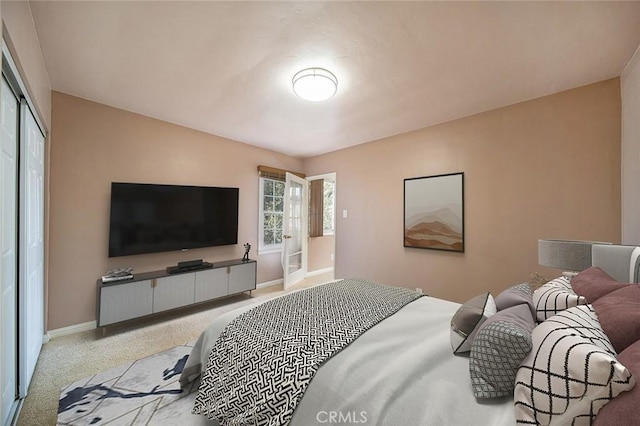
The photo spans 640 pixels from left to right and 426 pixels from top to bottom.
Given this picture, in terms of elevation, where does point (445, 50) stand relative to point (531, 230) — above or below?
above

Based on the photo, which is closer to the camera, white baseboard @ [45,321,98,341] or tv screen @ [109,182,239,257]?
white baseboard @ [45,321,98,341]

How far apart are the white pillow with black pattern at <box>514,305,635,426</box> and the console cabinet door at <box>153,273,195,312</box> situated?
330 cm

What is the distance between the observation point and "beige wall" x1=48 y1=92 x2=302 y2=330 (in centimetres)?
263

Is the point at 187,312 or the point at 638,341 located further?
the point at 187,312

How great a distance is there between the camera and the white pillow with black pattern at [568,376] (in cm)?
65

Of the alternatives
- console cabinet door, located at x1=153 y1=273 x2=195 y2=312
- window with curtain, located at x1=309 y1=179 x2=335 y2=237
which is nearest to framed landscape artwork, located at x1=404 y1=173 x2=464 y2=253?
window with curtain, located at x1=309 y1=179 x2=335 y2=237

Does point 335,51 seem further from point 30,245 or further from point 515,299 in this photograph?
point 30,245

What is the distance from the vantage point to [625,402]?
0.61 meters

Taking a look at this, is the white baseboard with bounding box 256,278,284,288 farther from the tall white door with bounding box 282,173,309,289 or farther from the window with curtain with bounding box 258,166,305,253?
the window with curtain with bounding box 258,166,305,253

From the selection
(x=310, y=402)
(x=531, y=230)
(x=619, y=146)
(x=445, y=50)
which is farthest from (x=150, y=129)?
(x=619, y=146)

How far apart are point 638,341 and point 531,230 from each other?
228cm

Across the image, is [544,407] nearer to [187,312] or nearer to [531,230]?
[531,230]

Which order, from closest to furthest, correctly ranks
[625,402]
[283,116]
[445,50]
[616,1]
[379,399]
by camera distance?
[625,402], [379,399], [616,1], [445,50], [283,116]

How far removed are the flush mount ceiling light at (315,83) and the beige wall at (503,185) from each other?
1.78m
